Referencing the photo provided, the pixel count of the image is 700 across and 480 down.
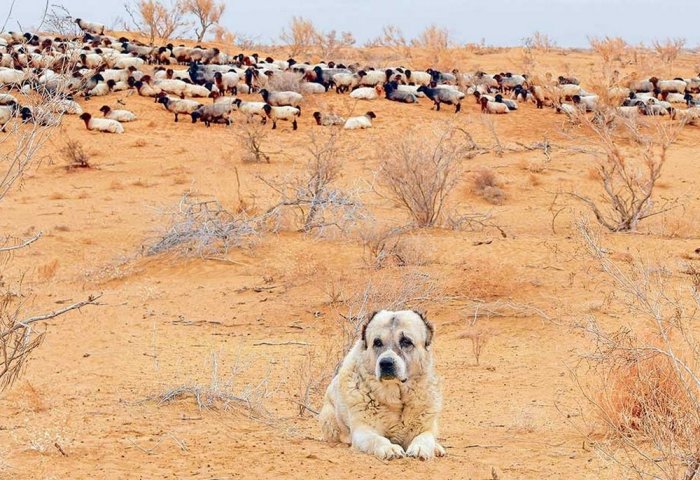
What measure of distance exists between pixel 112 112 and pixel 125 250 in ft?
41.4

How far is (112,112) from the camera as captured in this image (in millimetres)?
27219

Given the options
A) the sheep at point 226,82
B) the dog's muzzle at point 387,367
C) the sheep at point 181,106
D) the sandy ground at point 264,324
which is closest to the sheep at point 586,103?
the sandy ground at point 264,324

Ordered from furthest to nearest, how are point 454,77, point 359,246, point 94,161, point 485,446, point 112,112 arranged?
point 454,77, point 112,112, point 94,161, point 359,246, point 485,446

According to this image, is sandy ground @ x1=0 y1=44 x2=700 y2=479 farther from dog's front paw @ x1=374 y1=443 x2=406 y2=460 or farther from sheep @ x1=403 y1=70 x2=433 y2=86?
sheep @ x1=403 y1=70 x2=433 y2=86

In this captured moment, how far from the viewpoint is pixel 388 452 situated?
5.62m

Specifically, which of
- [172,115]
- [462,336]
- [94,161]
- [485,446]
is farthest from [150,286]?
[172,115]

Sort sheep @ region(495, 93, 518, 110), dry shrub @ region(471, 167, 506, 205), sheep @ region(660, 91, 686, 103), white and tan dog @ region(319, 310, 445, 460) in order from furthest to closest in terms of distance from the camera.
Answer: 1. sheep @ region(660, 91, 686, 103)
2. sheep @ region(495, 93, 518, 110)
3. dry shrub @ region(471, 167, 506, 205)
4. white and tan dog @ region(319, 310, 445, 460)

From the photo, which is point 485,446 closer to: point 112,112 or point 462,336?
point 462,336

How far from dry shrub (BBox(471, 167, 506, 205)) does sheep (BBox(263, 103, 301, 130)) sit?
8588 mm

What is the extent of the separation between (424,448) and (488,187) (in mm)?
14199

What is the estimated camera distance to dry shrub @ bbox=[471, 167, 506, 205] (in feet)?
63.0

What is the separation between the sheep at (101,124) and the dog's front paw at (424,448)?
2165 centimetres

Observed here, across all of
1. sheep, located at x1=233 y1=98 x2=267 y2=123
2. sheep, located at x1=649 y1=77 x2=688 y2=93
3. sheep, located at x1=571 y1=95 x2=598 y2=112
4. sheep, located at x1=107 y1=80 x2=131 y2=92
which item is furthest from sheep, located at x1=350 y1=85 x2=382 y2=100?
sheep, located at x1=649 y1=77 x2=688 y2=93

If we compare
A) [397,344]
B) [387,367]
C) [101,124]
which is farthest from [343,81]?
[387,367]
